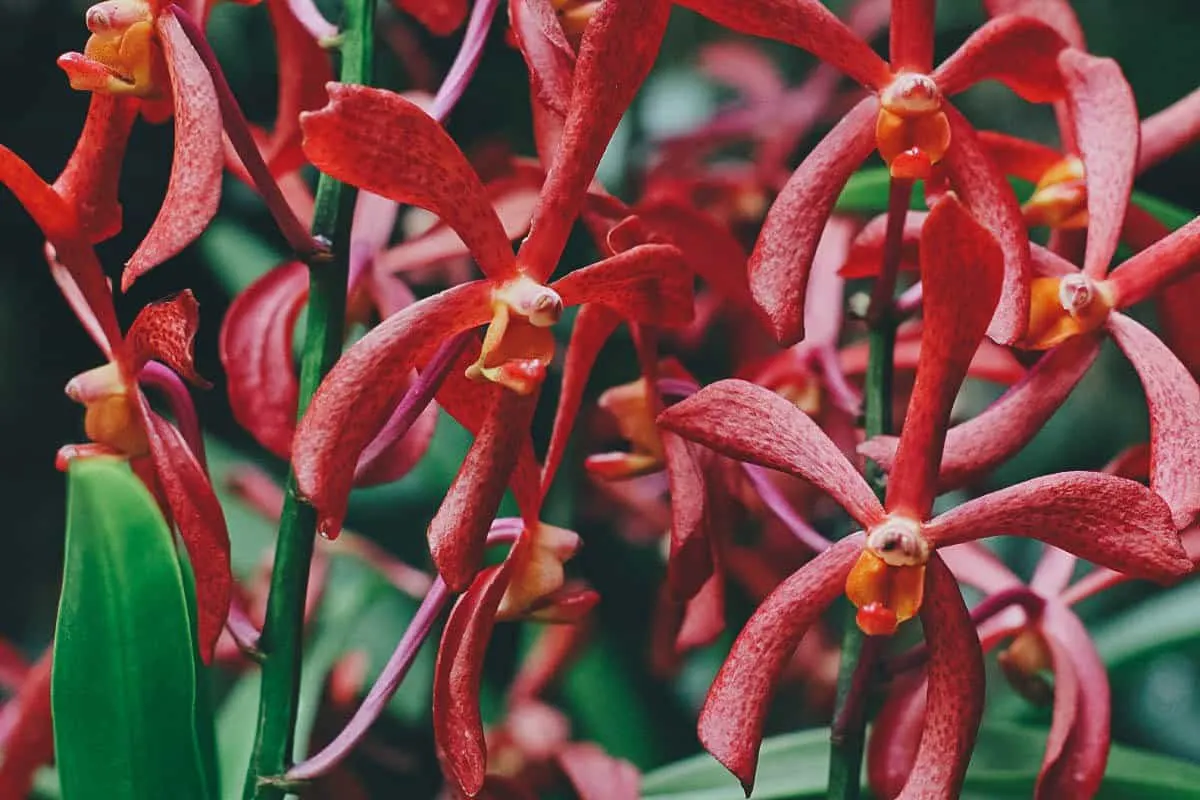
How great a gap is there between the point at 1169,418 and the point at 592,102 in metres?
0.26

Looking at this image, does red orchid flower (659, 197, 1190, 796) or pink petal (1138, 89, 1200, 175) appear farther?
pink petal (1138, 89, 1200, 175)

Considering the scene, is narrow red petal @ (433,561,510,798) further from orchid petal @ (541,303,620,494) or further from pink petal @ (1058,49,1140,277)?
pink petal @ (1058,49,1140,277)

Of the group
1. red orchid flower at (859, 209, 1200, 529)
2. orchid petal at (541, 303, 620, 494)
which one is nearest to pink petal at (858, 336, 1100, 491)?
red orchid flower at (859, 209, 1200, 529)

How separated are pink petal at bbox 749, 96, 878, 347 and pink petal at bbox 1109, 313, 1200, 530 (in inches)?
5.3

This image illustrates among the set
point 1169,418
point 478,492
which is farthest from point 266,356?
point 1169,418

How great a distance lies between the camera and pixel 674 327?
1.82 ft

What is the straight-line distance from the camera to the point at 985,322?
461mm

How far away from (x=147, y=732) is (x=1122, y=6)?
1092 millimetres

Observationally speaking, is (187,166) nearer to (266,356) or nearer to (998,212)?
(266,356)

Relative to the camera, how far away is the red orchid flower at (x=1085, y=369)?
1.68 feet

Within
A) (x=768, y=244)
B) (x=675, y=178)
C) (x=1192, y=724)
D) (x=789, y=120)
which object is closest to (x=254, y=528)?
(x=675, y=178)

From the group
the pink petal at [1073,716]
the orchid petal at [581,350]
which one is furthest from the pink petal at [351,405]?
the pink petal at [1073,716]

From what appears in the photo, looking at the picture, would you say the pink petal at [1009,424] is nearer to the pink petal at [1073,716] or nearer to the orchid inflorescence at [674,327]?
the orchid inflorescence at [674,327]

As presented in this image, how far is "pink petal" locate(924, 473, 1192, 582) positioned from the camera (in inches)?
18.2
